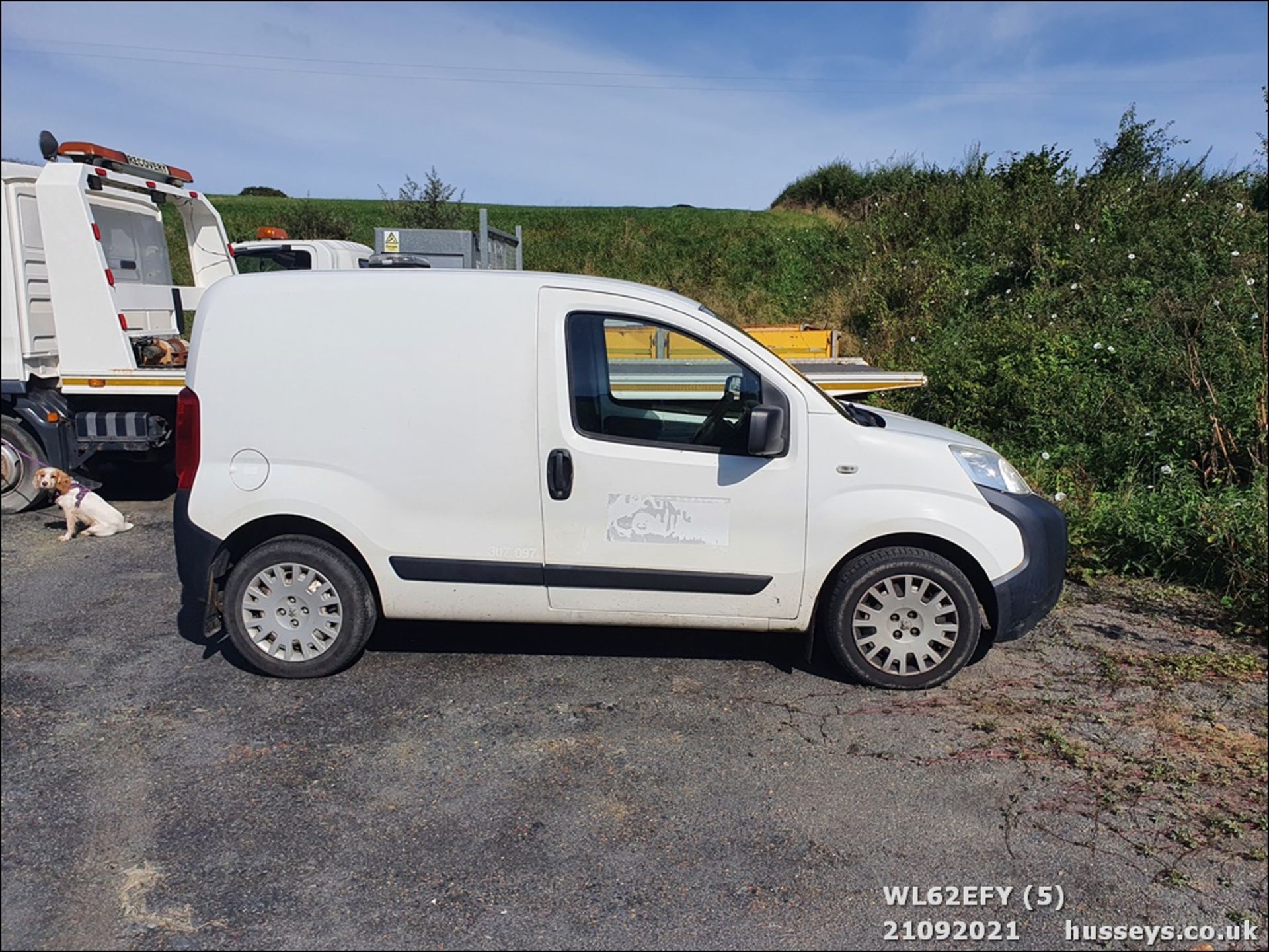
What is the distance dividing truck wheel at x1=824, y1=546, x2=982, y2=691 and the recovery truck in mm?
5628

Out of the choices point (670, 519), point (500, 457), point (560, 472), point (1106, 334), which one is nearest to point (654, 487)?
point (670, 519)

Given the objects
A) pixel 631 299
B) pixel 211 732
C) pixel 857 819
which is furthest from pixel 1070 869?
pixel 211 732

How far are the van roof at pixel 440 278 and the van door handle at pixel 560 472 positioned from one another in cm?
80

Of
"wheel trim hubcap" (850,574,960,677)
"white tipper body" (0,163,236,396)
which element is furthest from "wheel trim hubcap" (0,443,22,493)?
"wheel trim hubcap" (850,574,960,677)

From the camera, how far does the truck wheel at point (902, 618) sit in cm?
446

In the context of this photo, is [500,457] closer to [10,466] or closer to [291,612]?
[291,612]

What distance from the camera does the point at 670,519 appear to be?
4434 millimetres

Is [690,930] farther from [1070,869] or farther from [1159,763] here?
[1159,763]

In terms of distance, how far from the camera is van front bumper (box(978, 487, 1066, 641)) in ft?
14.6

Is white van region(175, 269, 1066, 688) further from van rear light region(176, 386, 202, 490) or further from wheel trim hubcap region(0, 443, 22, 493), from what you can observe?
wheel trim hubcap region(0, 443, 22, 493)

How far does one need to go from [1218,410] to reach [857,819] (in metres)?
5.72

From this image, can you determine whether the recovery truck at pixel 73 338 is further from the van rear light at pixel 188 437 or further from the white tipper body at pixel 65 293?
the van rear light at pixel 188 437

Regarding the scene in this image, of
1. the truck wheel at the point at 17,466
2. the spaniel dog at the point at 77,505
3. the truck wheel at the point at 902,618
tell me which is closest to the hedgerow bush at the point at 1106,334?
the truck wheel at the point at 902,618

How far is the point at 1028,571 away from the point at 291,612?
11.5ft
